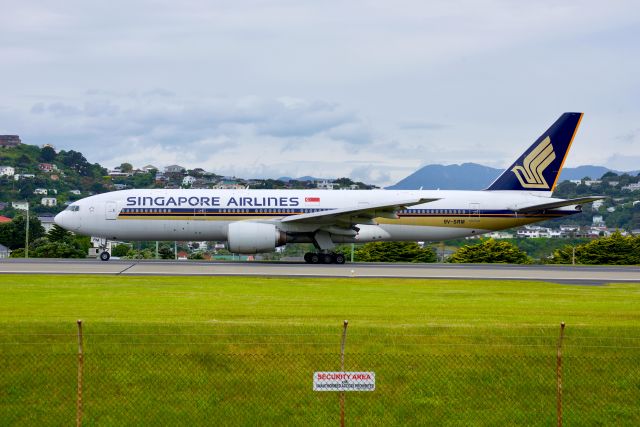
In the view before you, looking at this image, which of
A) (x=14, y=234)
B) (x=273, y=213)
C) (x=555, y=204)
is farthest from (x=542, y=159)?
(x=14, y=234)

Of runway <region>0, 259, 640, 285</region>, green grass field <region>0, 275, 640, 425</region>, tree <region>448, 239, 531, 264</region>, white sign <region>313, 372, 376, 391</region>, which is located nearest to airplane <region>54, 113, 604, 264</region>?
runway <region>0, 259, 640, 285</region>

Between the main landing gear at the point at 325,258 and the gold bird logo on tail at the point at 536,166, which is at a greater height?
the gold bird logo on tail at the point at 536,166

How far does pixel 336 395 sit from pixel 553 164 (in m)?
35.0

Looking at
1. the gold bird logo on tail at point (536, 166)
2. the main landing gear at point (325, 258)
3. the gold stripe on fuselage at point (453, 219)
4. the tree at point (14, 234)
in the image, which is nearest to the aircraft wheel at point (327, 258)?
the main landing gear at point (325, 258)

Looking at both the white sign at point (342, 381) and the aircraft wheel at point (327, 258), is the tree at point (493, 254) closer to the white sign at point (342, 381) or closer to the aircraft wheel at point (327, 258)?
the aircraft wheel at point (327, 258)

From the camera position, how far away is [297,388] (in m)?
14.5

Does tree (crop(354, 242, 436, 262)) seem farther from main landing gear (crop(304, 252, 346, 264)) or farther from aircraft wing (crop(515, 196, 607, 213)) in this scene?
main landing gear (crop(304, 252, 346, 264))

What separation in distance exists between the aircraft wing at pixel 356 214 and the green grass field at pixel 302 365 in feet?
61.5

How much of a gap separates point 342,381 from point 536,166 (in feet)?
122

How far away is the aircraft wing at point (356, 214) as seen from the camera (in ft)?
131

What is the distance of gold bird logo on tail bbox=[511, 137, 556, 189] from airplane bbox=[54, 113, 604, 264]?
1.12 meters

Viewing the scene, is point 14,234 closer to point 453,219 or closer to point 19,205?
point 453,219

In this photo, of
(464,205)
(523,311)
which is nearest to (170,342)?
(523,311)

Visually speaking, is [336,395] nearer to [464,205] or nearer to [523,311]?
[523,311]
